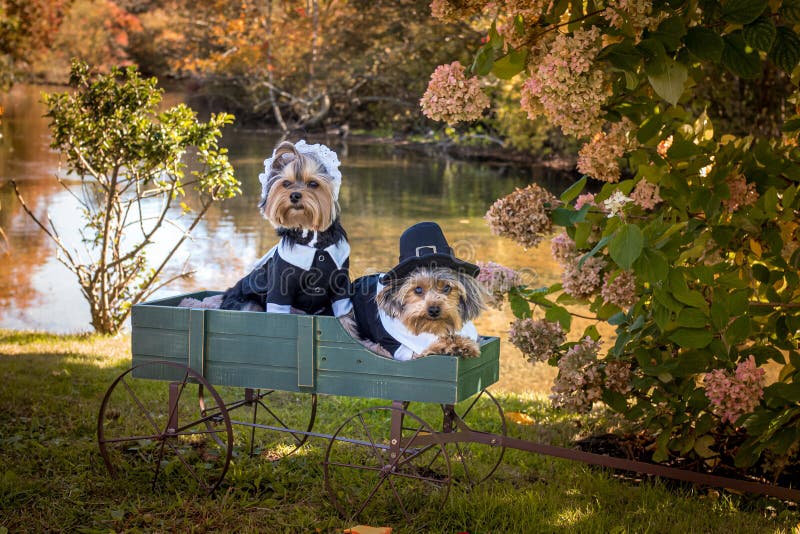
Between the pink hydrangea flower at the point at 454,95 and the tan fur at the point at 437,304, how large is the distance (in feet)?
2.04

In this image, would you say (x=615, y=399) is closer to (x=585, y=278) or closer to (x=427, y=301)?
(x=585, y=278)

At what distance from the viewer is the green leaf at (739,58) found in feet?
9.27

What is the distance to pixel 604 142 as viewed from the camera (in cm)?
376

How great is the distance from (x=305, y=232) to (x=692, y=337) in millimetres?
1665

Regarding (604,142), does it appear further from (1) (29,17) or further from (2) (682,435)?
(1) (29,17)

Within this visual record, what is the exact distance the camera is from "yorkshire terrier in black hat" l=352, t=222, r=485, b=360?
11.4ft

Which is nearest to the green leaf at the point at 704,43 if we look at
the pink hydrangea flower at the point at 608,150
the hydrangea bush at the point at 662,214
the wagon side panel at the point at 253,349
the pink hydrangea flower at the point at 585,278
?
the hydrangea bush at the point at 662,214

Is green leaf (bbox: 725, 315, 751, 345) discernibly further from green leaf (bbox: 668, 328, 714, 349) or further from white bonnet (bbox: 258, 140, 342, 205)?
white bonnet (bbox: 258, 140, 342, 205)

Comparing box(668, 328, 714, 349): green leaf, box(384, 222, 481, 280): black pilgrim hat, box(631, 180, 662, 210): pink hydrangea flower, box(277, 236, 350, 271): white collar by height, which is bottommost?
box(668, 328, 714, 349): green leaf

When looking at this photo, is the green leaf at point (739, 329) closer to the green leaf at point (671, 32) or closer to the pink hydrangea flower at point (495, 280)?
the pink hydrangea flower at point (495, 280)

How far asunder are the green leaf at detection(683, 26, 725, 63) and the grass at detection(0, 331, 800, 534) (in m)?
1.97

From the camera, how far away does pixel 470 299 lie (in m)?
3.56

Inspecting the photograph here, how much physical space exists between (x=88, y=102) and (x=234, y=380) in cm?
407

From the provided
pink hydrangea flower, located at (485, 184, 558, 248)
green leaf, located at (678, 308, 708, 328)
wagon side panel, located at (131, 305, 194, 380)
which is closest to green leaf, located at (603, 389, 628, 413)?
green leaf, located at (678, 308, 708, 328)
